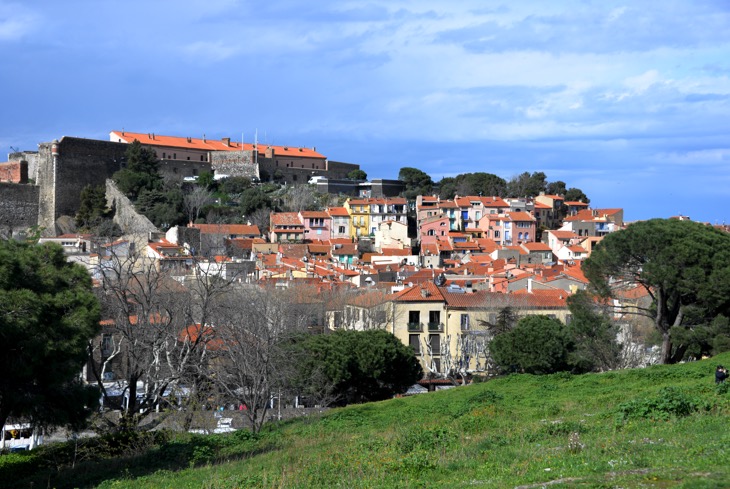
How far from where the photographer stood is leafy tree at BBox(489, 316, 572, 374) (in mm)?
31750

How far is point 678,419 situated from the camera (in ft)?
43.0

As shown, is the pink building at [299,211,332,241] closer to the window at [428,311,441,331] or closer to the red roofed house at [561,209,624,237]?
the red roofed house at [561,209,624,237]

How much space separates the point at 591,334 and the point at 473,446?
16.7m

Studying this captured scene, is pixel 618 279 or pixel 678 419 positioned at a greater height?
pixel 618 279

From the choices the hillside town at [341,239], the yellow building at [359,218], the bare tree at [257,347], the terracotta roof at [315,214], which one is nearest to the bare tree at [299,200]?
the hillside town at [341,239]

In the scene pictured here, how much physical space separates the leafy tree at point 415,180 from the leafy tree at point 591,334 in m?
67.2

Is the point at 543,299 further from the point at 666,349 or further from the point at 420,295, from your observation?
the point at 666,349

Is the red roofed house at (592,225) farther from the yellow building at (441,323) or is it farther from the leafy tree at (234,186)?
the yellow building at (441,323)

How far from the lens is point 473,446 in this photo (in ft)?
42.9

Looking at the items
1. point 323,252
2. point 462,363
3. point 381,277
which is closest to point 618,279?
point 462,363

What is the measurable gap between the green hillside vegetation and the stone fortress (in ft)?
179

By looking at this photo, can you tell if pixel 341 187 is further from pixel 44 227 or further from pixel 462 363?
pixel 462 363

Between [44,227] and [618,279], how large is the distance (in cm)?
5762

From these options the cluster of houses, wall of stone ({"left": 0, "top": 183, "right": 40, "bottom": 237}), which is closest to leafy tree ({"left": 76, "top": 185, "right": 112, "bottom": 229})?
wall of stone ({"left": 0, "top": 183, "right": 40, "bottom": 237})
